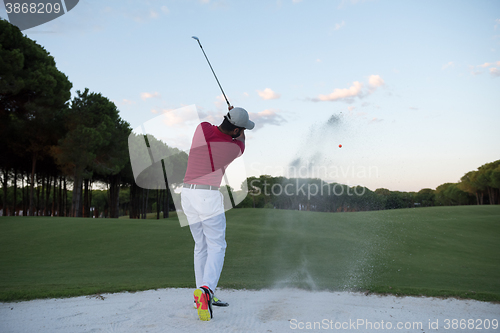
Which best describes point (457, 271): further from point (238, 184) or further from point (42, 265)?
point (42, 265)

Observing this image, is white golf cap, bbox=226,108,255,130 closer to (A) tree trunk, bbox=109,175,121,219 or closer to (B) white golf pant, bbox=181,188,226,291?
(B) white golf pant, bbox=181,188,226,291

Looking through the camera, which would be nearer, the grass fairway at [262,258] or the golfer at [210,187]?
the golfer at [210,187]

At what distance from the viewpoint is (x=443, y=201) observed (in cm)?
7312

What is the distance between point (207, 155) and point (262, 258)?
21.0ft

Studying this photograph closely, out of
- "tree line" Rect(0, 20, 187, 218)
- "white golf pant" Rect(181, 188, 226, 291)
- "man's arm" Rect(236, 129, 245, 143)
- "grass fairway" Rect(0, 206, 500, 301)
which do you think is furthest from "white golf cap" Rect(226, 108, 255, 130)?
"tree line" Rect(0, 20, 187, 218)

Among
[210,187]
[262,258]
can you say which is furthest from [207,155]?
[262,258]

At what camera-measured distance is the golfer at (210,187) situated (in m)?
3.98

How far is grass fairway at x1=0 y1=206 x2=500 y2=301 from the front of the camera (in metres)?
6.33

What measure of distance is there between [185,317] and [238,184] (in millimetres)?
2106

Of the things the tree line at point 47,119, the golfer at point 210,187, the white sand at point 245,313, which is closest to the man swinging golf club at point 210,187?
the golfer at point 210,187

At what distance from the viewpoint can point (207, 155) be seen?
4.11 meters

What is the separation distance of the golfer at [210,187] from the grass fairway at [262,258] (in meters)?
2.15

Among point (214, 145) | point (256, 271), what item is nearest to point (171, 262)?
point (256, 271)

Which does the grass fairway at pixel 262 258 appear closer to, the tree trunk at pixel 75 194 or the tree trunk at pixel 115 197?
the tree trunk at pixel 75 194
